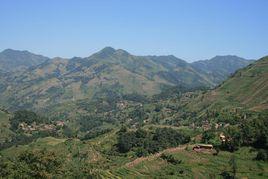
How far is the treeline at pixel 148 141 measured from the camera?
162 metres

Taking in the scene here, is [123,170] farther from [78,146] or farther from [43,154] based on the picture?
[78,146]

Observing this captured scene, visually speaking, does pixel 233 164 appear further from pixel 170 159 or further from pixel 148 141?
pixel 148 141

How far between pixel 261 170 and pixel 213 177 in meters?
12.2

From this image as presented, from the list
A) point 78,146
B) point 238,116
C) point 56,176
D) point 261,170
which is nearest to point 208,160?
point 261,170

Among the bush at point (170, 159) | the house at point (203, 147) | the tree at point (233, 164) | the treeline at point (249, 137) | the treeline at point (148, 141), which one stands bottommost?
the treeline at point (148, 141)

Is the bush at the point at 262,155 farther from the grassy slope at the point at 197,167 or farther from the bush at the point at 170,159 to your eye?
the bush at the point at 170,159

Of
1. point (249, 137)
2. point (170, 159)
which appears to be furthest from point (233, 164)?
point (170, 159)

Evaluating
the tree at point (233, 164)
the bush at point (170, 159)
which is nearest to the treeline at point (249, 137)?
the tree at point (233, 164)

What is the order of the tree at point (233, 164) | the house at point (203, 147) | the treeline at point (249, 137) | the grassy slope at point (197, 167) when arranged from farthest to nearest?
the house at point (203, 147) < the treeline at point (249, 137) < the grassy slope at point (197, 167) < the tree at point (233, 164)

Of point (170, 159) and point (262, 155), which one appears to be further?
point (170, 159)

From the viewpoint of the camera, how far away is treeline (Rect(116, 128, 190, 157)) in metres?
162

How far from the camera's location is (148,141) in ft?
552

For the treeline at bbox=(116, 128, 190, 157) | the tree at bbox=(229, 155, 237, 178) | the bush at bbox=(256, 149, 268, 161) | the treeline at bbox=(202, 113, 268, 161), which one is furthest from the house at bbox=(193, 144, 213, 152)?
the treeline at bbox=(116, 128, 190, 157)

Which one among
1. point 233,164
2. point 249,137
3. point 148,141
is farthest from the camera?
→ point 148,141
